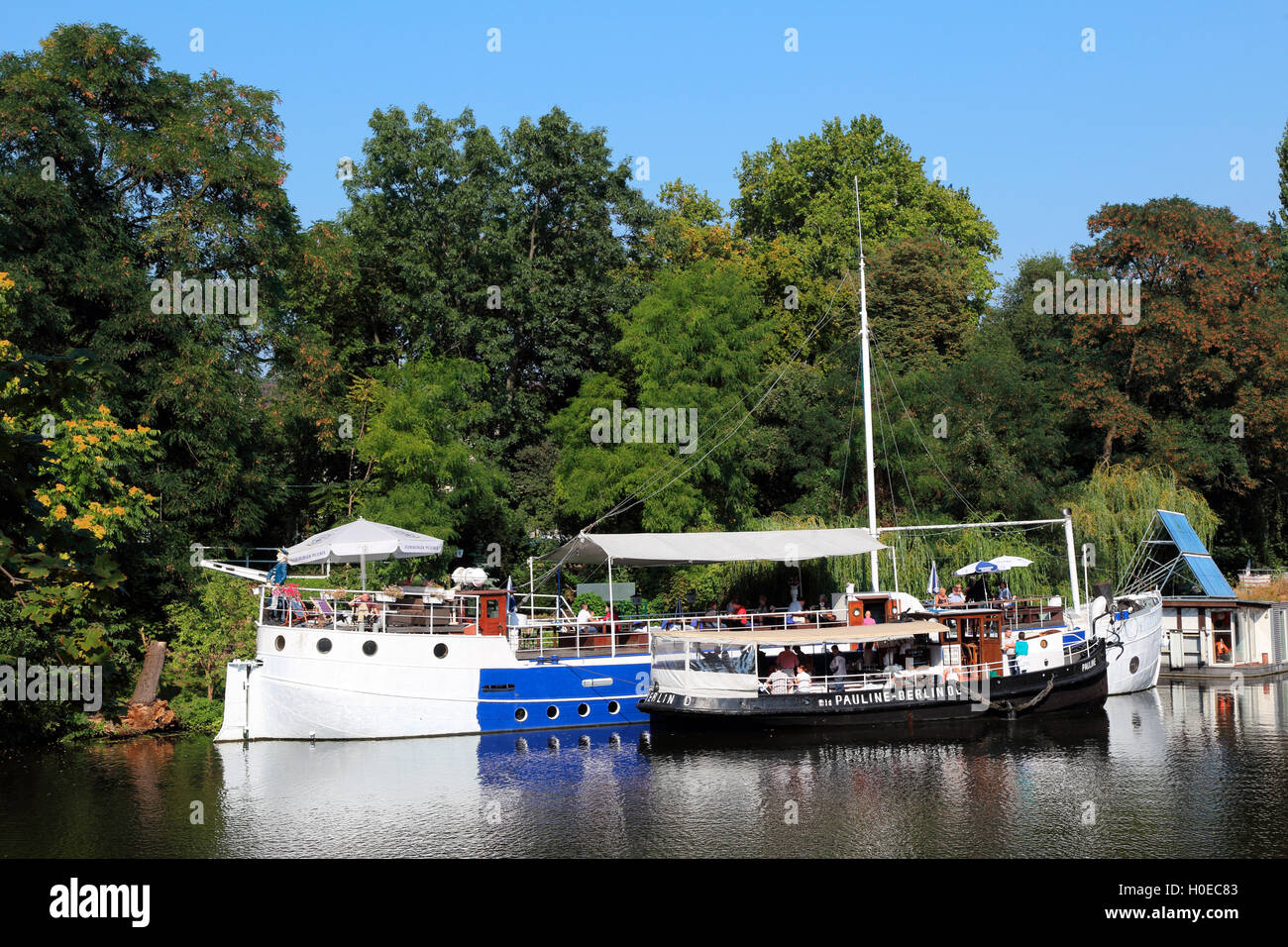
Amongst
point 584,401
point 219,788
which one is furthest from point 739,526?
point 219,788

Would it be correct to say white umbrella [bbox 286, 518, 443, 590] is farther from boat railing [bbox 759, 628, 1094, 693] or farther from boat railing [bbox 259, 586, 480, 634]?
boat railing [bbox 759, 628, 1094, 693]

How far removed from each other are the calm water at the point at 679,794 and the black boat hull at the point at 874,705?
20.8 inches

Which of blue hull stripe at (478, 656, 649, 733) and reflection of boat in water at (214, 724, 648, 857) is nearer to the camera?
reflection of boat in water at (214, 724, 648, 857)

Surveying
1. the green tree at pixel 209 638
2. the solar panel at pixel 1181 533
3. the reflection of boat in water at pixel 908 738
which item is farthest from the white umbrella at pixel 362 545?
the solar panel at pixel 1181 533

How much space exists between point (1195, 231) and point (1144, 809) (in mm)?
34237

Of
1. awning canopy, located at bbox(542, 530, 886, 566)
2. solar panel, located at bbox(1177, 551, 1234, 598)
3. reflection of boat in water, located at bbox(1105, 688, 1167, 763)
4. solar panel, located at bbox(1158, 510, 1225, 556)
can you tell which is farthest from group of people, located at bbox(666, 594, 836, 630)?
solar panel, located at bbox(1177, 551, 1234, 598)

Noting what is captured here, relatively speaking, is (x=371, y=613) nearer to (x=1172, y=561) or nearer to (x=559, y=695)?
(x=559, y=695)

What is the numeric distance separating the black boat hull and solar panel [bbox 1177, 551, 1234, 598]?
510 inches

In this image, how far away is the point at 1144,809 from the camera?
1925cm

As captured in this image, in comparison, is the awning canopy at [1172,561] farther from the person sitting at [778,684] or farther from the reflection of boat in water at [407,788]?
the reflection of boat in water at [407,788]

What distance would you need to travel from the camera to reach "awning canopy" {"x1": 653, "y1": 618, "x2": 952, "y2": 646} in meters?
27.3

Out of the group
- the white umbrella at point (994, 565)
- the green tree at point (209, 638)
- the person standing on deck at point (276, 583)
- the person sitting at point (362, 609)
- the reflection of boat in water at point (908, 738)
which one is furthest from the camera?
the white umbrella at point (994, 565)

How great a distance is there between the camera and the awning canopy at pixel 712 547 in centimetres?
3153

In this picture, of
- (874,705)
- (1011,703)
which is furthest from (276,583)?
(1011,703)
